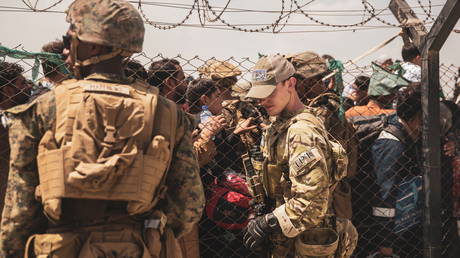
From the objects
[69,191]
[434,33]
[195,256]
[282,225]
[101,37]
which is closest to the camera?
[69,191]

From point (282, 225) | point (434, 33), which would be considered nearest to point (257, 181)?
point (282, 225)

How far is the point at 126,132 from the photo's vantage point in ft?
9.16

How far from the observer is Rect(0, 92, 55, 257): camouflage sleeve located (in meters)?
2.81

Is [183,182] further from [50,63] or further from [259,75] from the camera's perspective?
[50,63]

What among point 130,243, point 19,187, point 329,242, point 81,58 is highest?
point 81,58

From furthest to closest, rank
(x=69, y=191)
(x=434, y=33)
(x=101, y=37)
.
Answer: (x=434, y=33) < (x=101, y=37) < (x=69, y=191)

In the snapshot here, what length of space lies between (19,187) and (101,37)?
30.0 inches

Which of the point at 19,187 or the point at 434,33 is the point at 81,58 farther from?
the point at 434,33

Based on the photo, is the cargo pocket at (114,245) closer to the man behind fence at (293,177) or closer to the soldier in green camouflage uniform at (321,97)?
the man behind fence at (293,177)

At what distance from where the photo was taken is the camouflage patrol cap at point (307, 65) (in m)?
4.57

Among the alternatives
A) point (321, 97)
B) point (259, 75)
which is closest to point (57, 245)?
point (259, 75)

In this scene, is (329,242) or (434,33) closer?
(329,242)

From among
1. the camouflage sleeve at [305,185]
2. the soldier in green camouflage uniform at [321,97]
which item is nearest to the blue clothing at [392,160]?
the soldier in green camouflage uniform at [321,97]

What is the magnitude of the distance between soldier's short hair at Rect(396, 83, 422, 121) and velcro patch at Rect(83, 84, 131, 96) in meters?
2.85
